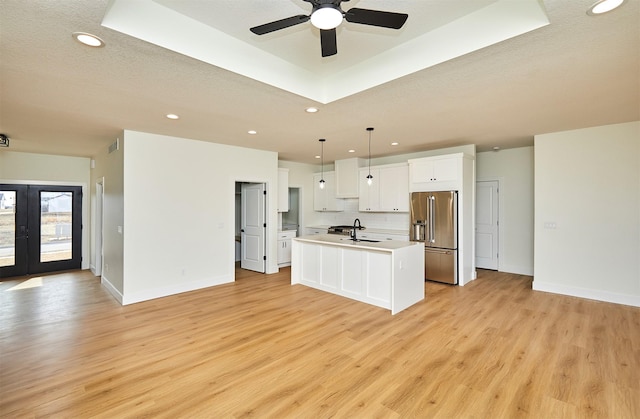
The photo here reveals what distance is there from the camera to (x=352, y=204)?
25.4ft

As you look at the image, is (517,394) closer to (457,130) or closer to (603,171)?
(457,130)

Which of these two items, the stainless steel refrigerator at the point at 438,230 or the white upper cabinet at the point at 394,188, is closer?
the stainless steel refrigerator at the point at 438,230

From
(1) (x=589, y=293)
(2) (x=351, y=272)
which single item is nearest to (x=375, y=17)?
(2) (x=351, y=272)

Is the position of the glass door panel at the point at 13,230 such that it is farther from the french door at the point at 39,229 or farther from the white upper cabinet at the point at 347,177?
the white upper cabinet at the point at 347,177

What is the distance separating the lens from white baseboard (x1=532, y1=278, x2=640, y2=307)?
14.1ft

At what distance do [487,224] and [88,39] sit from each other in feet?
23.1

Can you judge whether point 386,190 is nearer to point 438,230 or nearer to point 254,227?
point 438,230

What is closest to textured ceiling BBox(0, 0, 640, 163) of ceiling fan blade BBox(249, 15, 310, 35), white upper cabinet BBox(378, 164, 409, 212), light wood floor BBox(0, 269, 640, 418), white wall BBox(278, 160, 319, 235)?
ceiling fan blade BBox(249, 15, 310, 35)

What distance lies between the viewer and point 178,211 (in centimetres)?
502

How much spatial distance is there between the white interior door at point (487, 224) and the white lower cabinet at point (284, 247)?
4224 mm

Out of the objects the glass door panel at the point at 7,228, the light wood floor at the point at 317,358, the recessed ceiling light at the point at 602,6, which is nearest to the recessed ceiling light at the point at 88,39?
the light wood floor at the point at 317,358

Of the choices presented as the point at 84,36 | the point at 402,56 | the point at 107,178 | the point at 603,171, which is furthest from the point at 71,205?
the point at 603,171

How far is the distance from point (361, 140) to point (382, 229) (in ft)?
8.10

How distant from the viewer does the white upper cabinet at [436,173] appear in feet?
17.9
